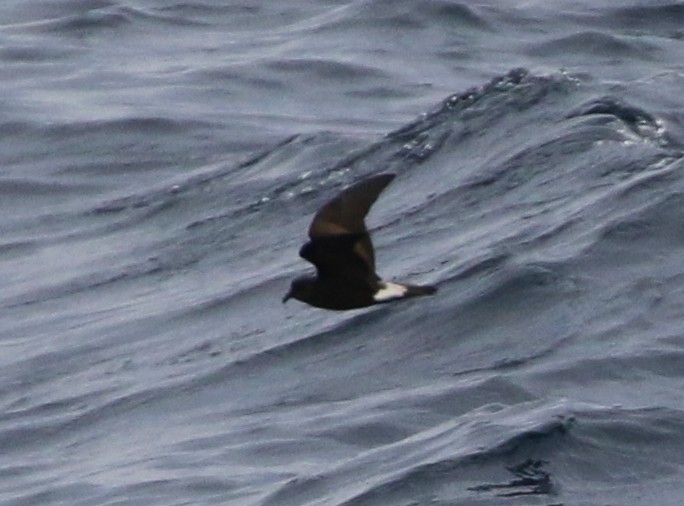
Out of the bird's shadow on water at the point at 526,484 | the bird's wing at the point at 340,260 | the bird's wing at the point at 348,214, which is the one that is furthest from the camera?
the bird's shadow on water at the point at 526,484

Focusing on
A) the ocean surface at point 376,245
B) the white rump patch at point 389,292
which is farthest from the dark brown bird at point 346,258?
the ocean surface at point 376,245

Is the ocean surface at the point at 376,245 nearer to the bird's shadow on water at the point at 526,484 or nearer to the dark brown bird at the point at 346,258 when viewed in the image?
the bird's shadow on water at the point at 526,484

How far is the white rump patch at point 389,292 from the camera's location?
9.76 m

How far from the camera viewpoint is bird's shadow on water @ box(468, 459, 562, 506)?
422 inches

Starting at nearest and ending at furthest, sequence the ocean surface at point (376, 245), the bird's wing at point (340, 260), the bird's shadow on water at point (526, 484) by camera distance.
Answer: the bird's wing at point (340, 260)
the bird's shadow on water at point (526, 484)
the ocean surface at point (376, 245)

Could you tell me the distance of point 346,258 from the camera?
988 centimetres

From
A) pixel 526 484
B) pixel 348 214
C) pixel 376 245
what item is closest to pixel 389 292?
pixel 348 214

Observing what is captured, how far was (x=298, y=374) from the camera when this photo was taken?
13.8 meters

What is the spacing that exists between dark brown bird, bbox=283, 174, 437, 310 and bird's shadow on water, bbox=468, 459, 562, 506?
1272mm

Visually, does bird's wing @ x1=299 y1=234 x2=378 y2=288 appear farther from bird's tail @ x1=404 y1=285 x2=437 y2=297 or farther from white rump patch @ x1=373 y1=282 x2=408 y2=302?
bird's tail @ x1=404 y1=285 x2=437 y2=297

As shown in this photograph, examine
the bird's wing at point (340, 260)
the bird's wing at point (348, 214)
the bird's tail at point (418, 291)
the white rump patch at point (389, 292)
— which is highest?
the bird's wing at point (348, 214)

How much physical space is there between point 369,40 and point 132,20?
286 cm

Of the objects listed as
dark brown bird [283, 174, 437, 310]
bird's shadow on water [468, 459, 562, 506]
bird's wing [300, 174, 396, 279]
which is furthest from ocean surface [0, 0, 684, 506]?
bird's wing [300, 174, 396, 279]

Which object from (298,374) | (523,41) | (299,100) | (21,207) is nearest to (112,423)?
(298,374)
